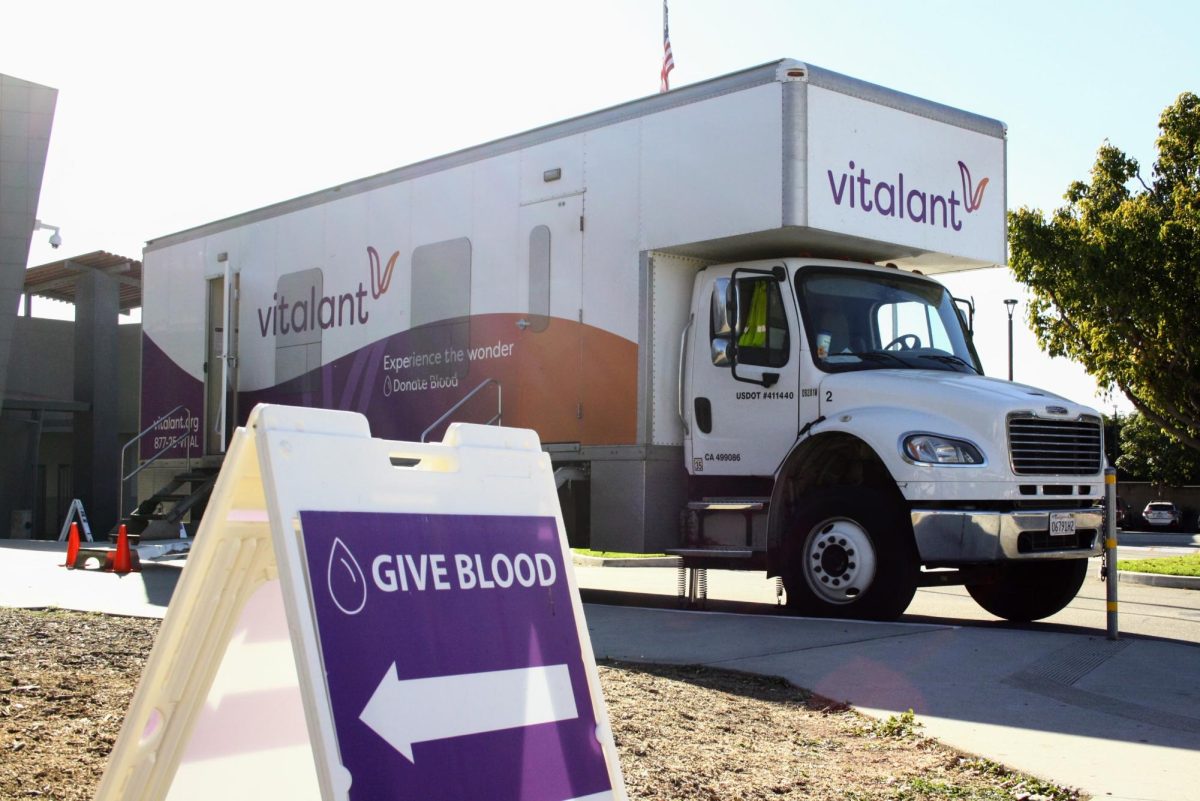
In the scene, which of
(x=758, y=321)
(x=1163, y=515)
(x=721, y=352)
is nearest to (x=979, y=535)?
(x=758, y=321)

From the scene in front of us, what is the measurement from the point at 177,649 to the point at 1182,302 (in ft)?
76.3

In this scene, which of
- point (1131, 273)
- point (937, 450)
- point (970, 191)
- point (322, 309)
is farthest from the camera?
point (1131, 273)

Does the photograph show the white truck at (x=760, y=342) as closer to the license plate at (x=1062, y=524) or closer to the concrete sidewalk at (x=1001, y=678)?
the license plate at (x=1062, y=524)

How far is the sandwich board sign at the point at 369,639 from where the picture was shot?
114 inches

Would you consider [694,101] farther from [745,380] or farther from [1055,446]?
[1055,446]

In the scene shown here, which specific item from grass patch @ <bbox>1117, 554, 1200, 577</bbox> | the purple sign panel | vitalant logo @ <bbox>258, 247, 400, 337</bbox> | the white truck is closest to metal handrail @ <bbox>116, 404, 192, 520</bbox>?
vitalant logo @ <bbox>258, 247, 400, 337</bbox>

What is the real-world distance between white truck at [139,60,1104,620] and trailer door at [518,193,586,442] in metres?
0.02

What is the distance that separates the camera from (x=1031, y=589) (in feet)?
34.2

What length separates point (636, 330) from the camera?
10.6 m

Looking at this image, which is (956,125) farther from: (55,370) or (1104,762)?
(55,370)

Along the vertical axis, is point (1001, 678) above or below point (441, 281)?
below

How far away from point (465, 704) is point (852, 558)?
22.2ft

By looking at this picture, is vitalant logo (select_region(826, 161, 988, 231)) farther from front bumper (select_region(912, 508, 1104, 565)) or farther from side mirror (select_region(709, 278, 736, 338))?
front bumper (select_region(912, 508, 1104, 565))

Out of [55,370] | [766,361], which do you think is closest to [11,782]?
[766,361]
